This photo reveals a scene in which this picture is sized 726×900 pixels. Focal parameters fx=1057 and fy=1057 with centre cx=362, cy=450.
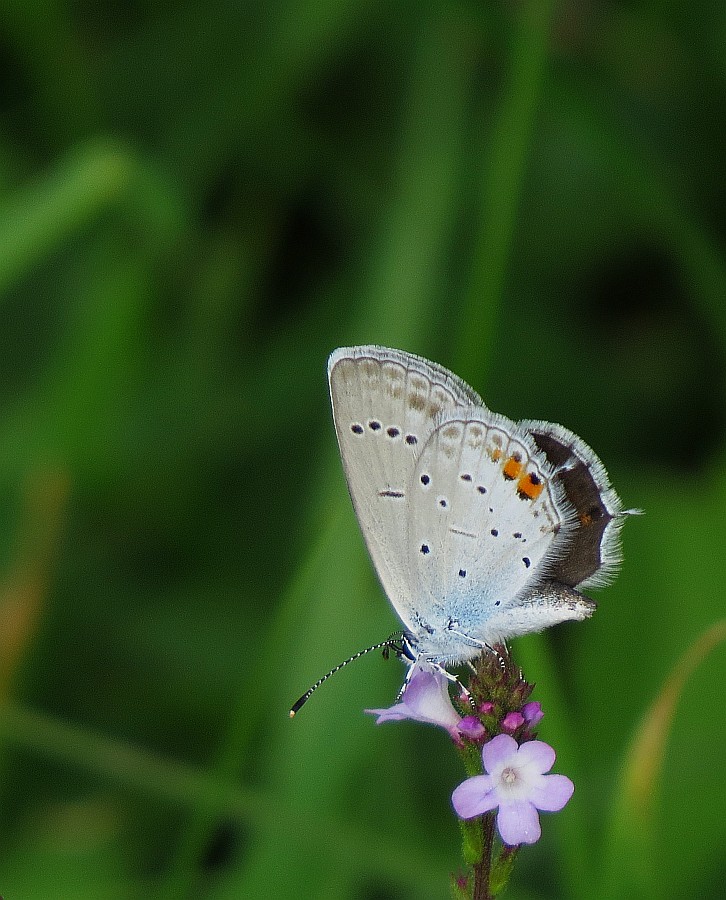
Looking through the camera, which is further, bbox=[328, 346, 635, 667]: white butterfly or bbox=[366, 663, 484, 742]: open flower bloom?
bbox=[328, 346, 635, 667]: white butterfly

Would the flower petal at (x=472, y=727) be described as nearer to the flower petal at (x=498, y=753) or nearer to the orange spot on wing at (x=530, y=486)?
the flower petal at (x=498, y=753)

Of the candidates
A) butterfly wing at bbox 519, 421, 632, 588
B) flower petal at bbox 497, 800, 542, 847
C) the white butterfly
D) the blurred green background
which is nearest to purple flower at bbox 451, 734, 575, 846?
flower petal at bbox 497, 800, 542, 847

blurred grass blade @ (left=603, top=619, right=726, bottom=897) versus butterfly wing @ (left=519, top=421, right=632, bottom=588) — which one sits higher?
butterfly wing @ (left=519, top=421, right=632, bottom=588)

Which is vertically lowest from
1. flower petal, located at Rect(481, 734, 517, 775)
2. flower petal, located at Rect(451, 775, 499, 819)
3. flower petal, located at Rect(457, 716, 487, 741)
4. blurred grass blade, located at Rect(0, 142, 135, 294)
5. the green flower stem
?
the green flower stem

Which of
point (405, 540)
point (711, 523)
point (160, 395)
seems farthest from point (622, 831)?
point (160, 395)

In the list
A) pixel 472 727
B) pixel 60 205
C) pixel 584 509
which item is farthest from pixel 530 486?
pixel 60 205

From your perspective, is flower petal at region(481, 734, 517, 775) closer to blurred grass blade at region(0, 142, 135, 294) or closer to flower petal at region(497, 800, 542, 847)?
flower petal at region(497, 800, 542, 847)

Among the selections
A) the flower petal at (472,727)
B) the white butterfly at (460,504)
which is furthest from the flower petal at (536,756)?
the white butterfly at (460,504)

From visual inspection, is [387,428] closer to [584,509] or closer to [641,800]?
[584,509]
